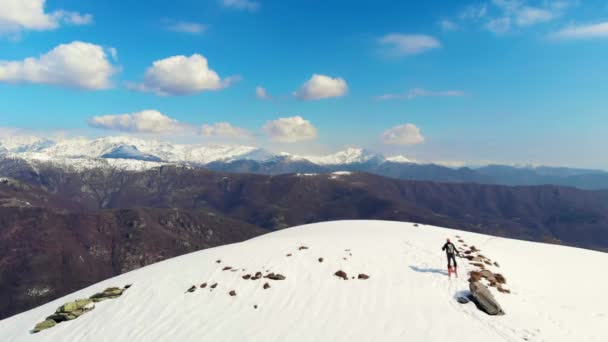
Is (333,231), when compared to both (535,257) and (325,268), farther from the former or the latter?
(535,257)

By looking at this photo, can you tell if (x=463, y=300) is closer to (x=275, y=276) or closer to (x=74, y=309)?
(x=275, y=276)

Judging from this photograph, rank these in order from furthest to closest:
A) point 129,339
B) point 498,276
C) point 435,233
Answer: point 435,233 → point 498,276 → point 129,339

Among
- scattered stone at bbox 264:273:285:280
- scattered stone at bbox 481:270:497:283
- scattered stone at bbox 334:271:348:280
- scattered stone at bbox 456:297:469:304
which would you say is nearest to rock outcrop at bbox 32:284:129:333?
scattered stone at bbox 264:273:285:280

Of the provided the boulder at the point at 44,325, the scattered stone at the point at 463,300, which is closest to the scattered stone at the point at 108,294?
the boulder at the point at 44,325

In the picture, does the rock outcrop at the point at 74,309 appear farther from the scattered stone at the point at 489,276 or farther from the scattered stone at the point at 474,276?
the scattered stone at the point at 489,276

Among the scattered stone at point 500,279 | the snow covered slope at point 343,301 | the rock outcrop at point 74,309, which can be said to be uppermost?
the scattered stone at point 500,279

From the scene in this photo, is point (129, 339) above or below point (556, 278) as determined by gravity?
below

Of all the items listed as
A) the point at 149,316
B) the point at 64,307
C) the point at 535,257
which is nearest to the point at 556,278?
the point at 535,257
